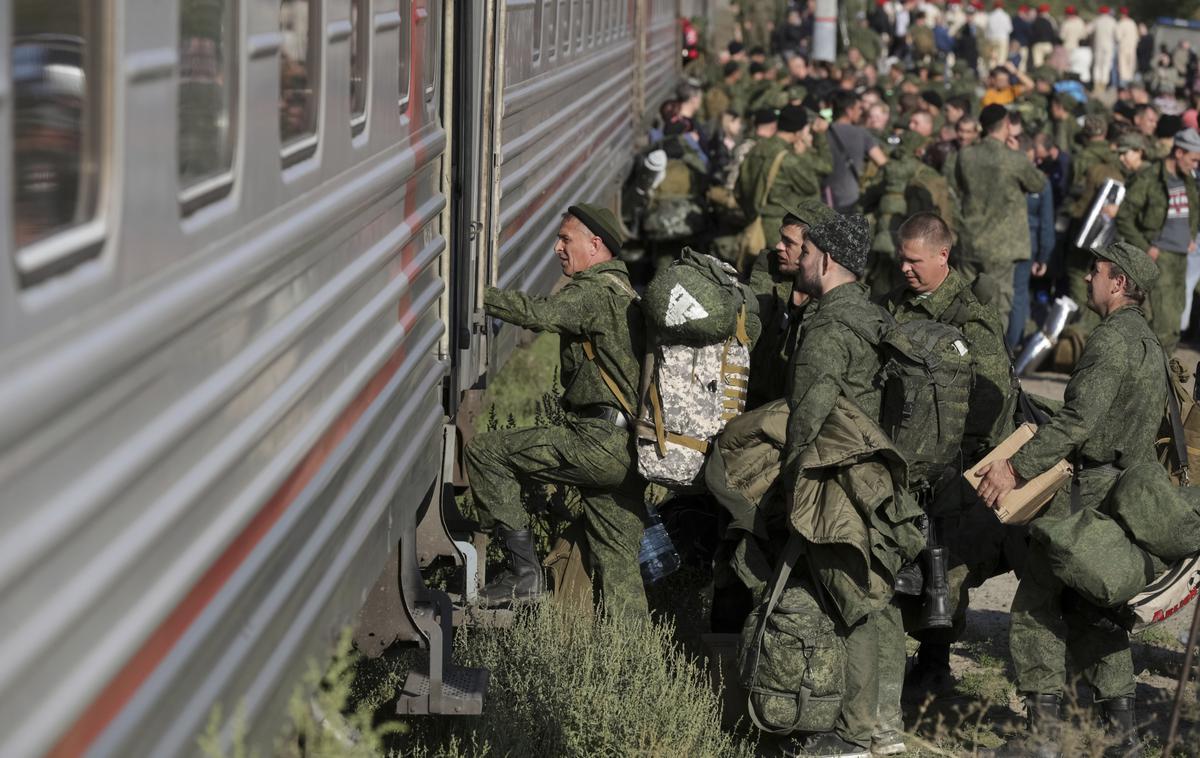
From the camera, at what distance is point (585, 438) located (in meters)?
5.64

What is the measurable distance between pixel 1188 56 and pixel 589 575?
93.1 ft

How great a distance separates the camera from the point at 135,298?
2018mm

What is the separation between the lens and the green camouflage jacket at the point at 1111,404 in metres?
5.26

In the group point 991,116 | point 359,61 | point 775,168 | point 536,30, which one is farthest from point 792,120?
point 359,61

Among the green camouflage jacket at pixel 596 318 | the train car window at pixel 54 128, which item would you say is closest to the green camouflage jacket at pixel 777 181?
the green camouflage jacket at pixel 596 318

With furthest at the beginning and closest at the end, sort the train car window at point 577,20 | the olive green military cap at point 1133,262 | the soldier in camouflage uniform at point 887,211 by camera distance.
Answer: the soldier in camouflage uniform at point 887,211 < the train car window at point 577,20 < the olive green military cap at point 1133,262

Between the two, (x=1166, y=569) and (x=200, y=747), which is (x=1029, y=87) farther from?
(x=200, y=747)

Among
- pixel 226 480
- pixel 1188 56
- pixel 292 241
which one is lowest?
pixel 1188 56

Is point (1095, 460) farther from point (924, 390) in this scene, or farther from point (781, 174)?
point (781, 174)

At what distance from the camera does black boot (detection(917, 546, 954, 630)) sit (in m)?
5.51

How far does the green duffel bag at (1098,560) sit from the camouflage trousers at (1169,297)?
5817 millimetres

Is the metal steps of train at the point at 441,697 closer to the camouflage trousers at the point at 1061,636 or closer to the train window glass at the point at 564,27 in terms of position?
the camouflage trousers at the point at 1061,636

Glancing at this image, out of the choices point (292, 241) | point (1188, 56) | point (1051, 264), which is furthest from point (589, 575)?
point (1188, 56)

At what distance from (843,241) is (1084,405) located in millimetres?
893
